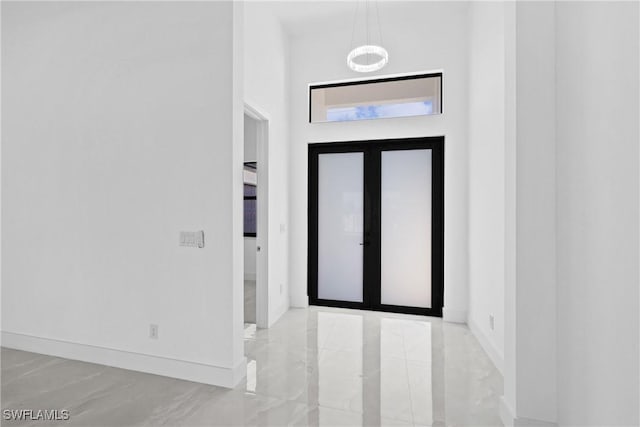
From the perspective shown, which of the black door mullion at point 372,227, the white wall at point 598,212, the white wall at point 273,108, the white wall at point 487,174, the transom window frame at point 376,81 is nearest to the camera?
the white wall at point 598,212

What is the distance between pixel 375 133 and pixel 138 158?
8.75 ft

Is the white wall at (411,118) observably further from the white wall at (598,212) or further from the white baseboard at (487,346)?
the white wall at (598,212)

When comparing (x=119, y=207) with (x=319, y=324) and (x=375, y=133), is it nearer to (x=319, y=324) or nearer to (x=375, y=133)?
(x=319, y=324)

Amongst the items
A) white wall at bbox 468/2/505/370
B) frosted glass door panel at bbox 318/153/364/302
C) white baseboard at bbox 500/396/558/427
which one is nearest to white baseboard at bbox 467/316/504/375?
white wall at bbox 468/2/505/370

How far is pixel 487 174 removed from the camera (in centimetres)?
292

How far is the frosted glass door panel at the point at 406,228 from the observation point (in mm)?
3996

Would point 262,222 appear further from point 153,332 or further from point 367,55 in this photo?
point 367,55

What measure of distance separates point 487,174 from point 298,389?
2.41 meters

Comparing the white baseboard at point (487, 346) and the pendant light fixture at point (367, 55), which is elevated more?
the pendant light fixture at point (367, 55)

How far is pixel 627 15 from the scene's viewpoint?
1245 mm

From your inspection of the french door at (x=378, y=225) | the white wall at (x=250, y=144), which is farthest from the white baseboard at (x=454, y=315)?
the white wall at (x=250, y=144)

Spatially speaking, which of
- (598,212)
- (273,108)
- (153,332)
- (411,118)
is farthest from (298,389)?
(411,118)

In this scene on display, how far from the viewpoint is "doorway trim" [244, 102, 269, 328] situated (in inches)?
139

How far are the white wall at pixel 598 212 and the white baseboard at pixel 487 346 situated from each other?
890mm
